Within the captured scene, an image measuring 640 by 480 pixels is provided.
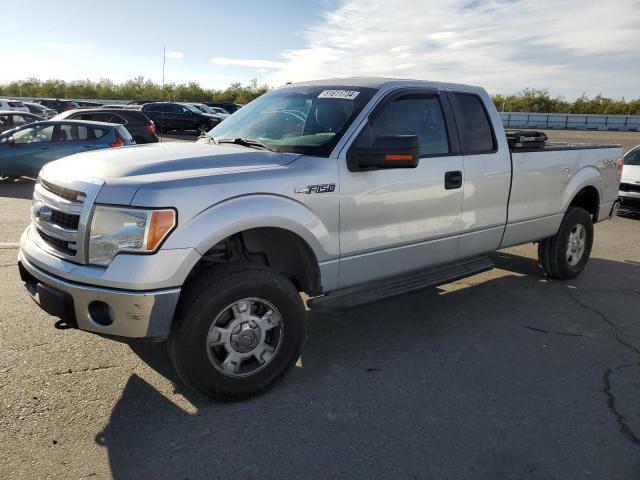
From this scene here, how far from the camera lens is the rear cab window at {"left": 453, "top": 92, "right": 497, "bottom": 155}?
4.51 m

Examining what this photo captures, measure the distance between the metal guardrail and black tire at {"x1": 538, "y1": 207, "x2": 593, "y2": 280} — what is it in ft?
156

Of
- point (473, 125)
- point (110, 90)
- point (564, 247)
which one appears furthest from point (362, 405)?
point (110, 90)

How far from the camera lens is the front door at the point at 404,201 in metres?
3.70

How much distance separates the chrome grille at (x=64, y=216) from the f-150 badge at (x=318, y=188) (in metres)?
1.16

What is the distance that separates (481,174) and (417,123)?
0.75m

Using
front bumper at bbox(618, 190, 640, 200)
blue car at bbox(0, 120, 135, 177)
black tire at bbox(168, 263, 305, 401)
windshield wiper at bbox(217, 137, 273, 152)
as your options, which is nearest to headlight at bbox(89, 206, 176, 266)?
black tire at bbox(168, 263, 305, 401)

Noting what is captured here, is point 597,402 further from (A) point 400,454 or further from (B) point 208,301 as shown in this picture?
(B) point 208,301

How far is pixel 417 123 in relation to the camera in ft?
13.9

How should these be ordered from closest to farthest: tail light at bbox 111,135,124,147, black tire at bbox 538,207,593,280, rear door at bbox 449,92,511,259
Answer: rear door at bbox 449,92,511,259, black tire at bbox 538,207,593,280, tail light at bbox 111,135,124,147

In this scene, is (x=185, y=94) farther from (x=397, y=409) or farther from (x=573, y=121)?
(x=397, y=409)

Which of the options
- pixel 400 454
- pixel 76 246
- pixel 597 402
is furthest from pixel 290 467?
pixel 597 402

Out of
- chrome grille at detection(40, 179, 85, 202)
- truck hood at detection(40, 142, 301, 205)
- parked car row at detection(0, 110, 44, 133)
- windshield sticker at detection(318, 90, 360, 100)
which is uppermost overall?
parked car row at detection(0, 110, 44, 133)

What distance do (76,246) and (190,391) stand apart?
1115 millimetres

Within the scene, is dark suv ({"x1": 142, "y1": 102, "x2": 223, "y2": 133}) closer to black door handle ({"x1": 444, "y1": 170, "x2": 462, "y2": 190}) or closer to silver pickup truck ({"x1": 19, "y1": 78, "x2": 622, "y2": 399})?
silver pickup truck ({"x1": 19, "y1": 78, "x2": 622, "y2": 399})
